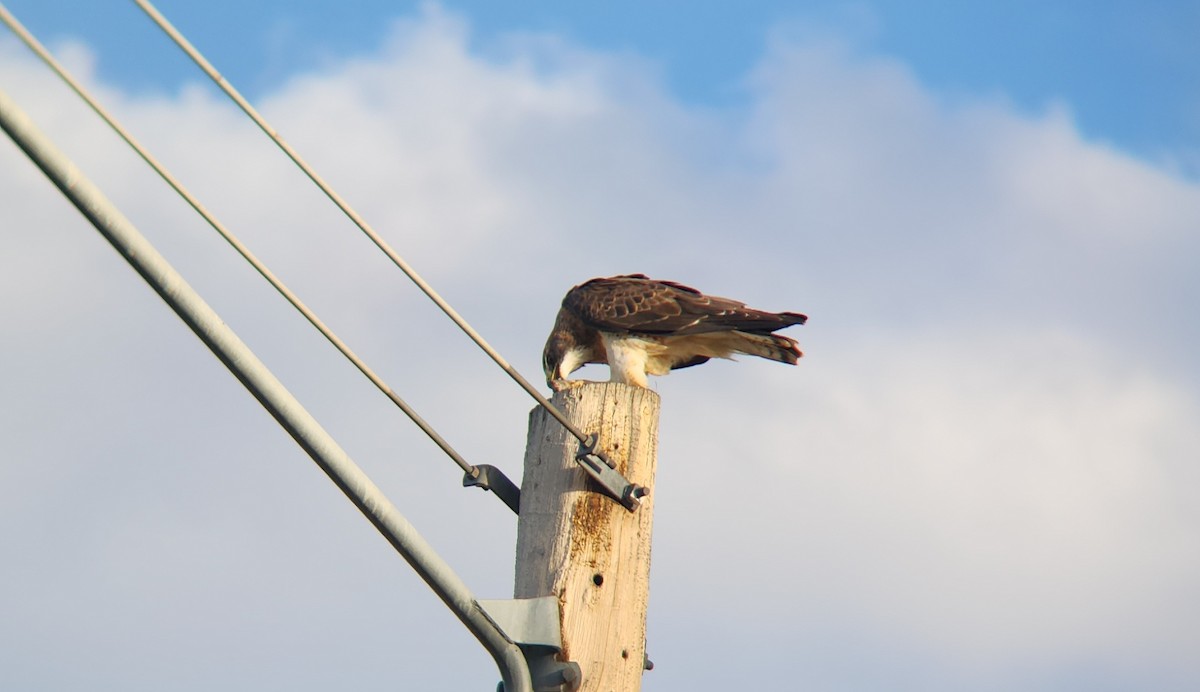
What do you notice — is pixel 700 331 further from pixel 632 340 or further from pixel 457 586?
pixel 457 586

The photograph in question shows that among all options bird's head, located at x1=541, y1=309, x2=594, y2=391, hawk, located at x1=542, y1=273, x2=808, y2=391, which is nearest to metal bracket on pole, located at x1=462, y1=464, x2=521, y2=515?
hawk, located at x1=542, y1=273, x2=808, y2=391

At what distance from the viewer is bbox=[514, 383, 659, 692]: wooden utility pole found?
490 centimetres

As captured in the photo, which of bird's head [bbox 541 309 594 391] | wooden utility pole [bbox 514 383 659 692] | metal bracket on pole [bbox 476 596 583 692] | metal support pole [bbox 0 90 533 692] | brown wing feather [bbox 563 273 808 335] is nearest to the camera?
metal support pole [bbox 0 90 533 692]

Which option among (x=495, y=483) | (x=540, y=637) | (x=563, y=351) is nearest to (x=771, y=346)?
(x=563, y=351)

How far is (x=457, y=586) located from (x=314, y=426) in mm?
746

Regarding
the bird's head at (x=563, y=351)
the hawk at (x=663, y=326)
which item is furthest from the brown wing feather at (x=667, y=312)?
the bird's head at (x=563, y=351)

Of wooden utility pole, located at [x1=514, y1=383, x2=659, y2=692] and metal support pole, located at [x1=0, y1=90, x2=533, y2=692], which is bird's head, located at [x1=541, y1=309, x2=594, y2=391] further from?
metal support pole, located at [x1=0, y1=90, x2=533, y2=692]

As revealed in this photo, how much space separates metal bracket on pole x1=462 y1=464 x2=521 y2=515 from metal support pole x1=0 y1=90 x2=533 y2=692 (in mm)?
593

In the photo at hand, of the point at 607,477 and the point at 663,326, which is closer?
the point at 607,477

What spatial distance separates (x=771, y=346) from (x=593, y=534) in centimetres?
340

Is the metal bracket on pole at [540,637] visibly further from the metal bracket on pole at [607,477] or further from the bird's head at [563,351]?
the bird's head at [563,351]

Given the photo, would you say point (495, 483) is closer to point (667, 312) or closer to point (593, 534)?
point (593, 534)

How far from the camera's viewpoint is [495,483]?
5.20 meters

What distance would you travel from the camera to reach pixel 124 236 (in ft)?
11.9
